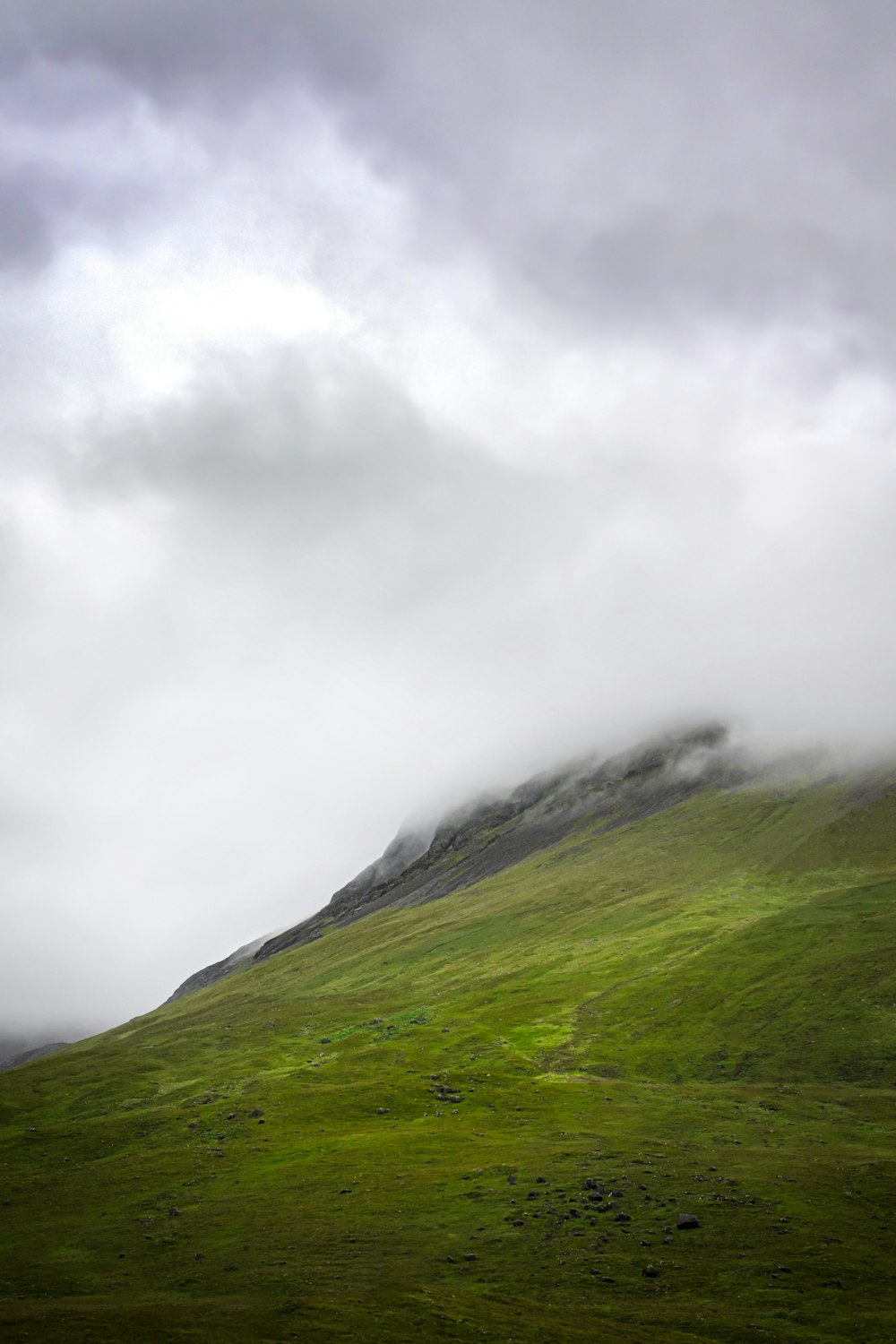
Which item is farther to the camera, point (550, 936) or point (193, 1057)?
point (550, 936)

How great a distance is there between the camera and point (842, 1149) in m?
60.8

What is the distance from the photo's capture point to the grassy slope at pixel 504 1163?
1507 inches

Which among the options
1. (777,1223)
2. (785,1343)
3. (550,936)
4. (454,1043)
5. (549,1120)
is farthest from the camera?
(550,936)

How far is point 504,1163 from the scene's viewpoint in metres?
62.3

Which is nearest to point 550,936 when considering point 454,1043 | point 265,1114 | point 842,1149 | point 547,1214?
point 454,1043

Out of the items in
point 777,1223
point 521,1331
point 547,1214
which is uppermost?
point 521,1331

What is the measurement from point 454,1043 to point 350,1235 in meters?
67.9

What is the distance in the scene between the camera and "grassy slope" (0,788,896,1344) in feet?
126

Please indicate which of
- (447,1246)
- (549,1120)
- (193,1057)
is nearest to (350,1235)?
(447,1246)

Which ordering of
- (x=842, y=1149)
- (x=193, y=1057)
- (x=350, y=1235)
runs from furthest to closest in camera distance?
1. (x=193, y=1057)
2. (x=842, y=1149)
3. (x=350, y=1235)

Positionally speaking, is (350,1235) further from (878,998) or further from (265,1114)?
(878,998)

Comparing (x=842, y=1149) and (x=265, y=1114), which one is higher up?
(x=265, y=1114)

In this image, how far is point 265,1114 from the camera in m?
86.2

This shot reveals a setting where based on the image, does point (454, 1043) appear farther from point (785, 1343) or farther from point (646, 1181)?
point (785, 1343)
